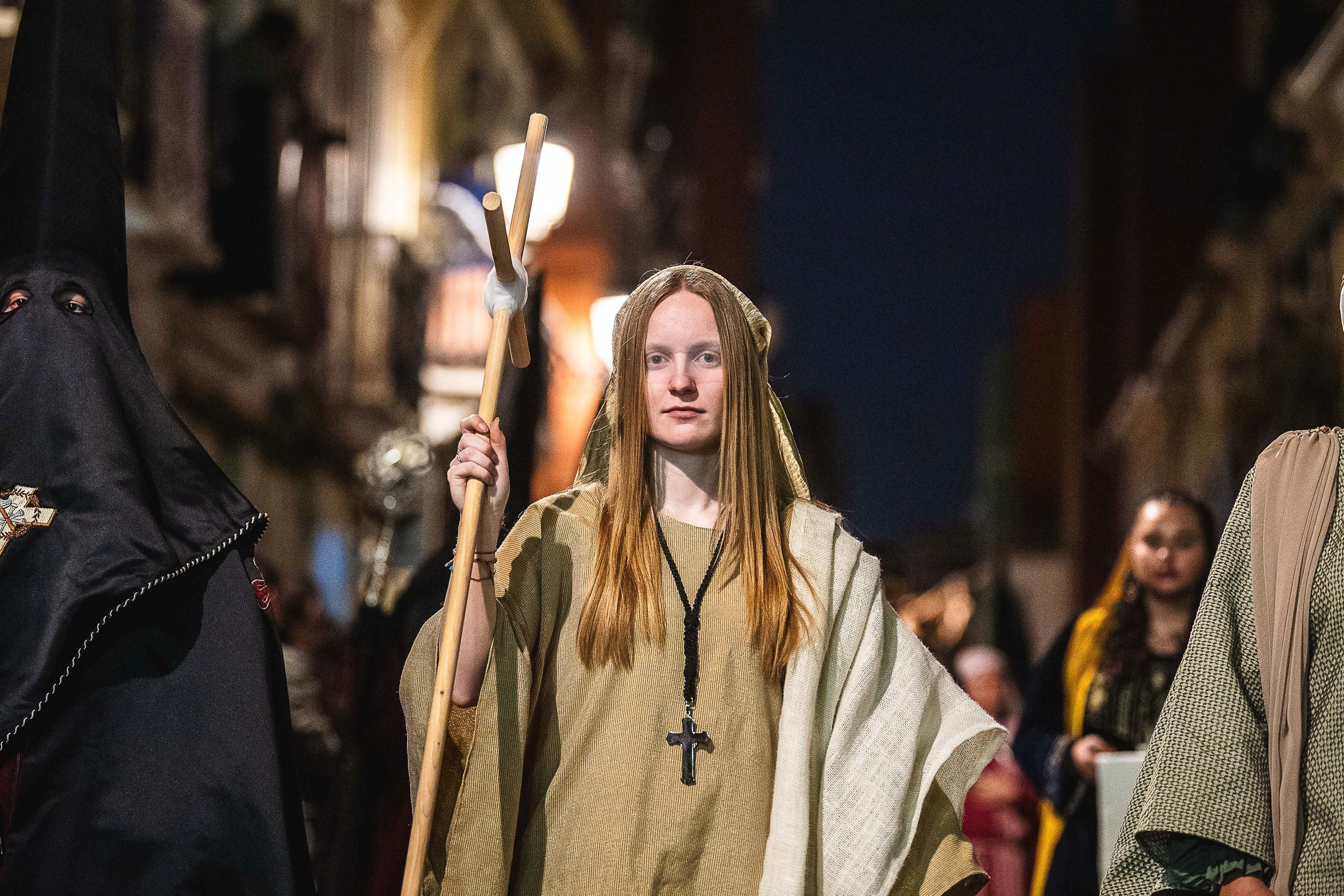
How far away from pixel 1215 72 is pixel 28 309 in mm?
32229

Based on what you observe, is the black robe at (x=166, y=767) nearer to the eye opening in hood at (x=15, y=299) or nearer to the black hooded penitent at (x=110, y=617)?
the black hooded penitent at (x=110, y=617)

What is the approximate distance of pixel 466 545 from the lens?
3578mm

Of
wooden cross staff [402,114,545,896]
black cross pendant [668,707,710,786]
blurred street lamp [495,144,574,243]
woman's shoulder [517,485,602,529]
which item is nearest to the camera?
wooden cross staff [402,114,545,896]

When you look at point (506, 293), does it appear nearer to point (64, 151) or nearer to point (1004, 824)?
point (64, 151)

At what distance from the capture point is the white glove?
3912 mm

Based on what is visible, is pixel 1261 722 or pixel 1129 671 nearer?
pixel 1261 722

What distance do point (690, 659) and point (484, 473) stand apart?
57 centimetres

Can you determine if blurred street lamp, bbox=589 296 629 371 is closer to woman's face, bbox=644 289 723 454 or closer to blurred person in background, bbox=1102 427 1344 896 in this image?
woman's face, bbox=644 289 723 454

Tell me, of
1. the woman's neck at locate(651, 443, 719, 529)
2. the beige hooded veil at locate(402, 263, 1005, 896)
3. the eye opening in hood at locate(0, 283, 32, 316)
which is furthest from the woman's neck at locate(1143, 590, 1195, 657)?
the eye opening in hood at locate(0, 283, 32, 316)

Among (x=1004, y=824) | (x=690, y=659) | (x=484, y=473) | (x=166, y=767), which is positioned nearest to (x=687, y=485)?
(x=690, y=659)

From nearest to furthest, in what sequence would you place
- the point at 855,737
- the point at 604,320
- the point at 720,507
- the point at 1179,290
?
the point at 855,737, the point at 720,507, the point at 604,320, the point at 1179,290

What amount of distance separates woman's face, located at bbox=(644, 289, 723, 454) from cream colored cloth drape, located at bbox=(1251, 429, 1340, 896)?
1.14 m

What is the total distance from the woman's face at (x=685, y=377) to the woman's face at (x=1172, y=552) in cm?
252

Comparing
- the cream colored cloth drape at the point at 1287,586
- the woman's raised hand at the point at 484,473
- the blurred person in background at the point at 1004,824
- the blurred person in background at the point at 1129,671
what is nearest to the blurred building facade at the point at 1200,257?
the blurred person in background at the point at 1004,824
